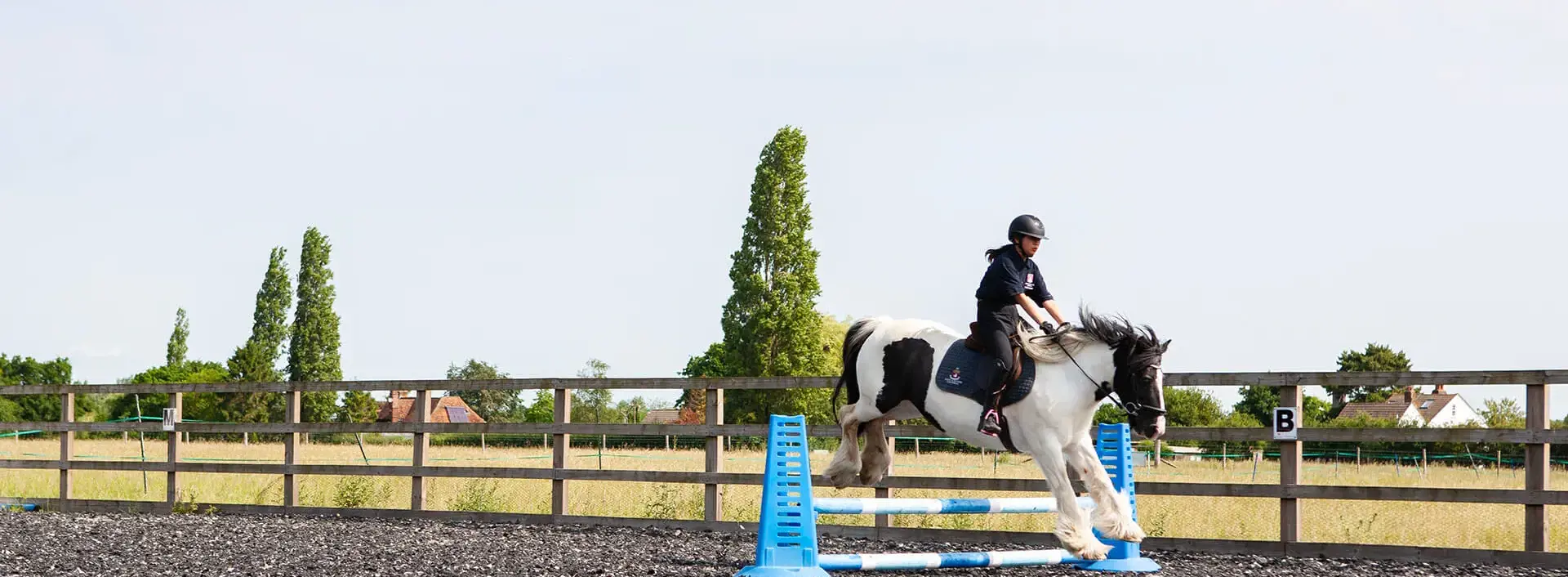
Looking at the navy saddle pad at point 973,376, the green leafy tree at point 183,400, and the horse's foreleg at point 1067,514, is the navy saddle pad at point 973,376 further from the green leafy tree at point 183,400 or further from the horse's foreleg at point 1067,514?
the green leafy tree at point 183,400

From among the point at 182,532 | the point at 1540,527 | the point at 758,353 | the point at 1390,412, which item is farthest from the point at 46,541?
the point at 1390,412

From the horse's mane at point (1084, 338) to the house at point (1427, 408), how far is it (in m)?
48.7

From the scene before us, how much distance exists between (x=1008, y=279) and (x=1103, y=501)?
3.59 ft

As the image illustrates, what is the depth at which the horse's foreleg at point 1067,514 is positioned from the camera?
19.9 ft

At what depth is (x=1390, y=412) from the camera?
167ft

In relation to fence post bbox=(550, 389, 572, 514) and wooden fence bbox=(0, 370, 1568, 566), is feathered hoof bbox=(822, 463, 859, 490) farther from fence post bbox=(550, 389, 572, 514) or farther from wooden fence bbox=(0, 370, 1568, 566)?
fence post bbox=(550, 389, 572, 514)

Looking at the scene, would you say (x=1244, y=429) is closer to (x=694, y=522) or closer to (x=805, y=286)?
(x=694, y=522)

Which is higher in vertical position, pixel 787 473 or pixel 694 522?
pixel 787 473

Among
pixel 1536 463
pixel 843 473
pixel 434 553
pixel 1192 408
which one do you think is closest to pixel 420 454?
pixel 434 553

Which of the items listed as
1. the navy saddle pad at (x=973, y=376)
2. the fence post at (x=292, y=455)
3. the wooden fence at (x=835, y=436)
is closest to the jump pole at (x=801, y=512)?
the navy saddle pad at (x=973, y=376)

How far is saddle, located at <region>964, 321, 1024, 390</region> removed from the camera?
611 cm

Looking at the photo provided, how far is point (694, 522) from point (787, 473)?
3715 mm

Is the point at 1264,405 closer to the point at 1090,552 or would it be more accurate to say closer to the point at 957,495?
the point at 957,495

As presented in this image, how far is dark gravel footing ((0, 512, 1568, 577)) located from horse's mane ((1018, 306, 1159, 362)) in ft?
4.79
